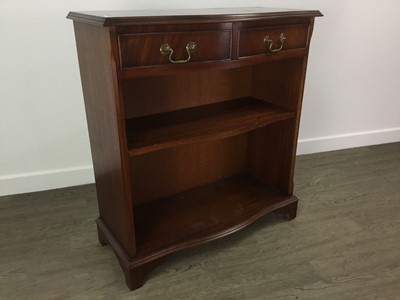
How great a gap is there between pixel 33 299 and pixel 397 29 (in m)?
2.47

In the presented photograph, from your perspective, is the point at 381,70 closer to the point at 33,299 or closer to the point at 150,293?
the point at 150,293

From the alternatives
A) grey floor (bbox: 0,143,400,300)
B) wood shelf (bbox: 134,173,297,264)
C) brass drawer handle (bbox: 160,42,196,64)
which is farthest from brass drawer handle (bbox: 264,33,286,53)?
grey floor (bbox: 0,143,400,300)

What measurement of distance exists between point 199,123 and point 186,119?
0.07 metres

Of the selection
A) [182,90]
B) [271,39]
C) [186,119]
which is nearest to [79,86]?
[182,90]

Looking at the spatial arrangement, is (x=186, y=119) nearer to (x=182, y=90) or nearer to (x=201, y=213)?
(x=182, y=90)

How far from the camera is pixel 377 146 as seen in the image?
2576mm

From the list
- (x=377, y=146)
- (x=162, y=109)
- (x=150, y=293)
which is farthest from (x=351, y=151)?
(x=150, y=293)

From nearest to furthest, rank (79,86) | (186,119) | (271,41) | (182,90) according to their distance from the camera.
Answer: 1. (271,41)
2. (186,119)
3. (182,90)
4. (79,86)

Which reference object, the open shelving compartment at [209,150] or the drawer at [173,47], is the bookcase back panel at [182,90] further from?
the drawer at [173,47]

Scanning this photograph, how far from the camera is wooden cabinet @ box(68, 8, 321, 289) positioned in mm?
1070

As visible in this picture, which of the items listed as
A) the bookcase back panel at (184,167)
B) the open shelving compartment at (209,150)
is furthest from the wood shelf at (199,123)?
the bookcase back panel at (184,167)

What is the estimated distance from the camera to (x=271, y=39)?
1.30 metres

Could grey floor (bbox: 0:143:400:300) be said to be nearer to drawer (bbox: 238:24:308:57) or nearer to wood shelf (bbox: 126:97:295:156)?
wood shelf (bbox: 126:97:295:156)

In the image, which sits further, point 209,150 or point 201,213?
point 209,150
